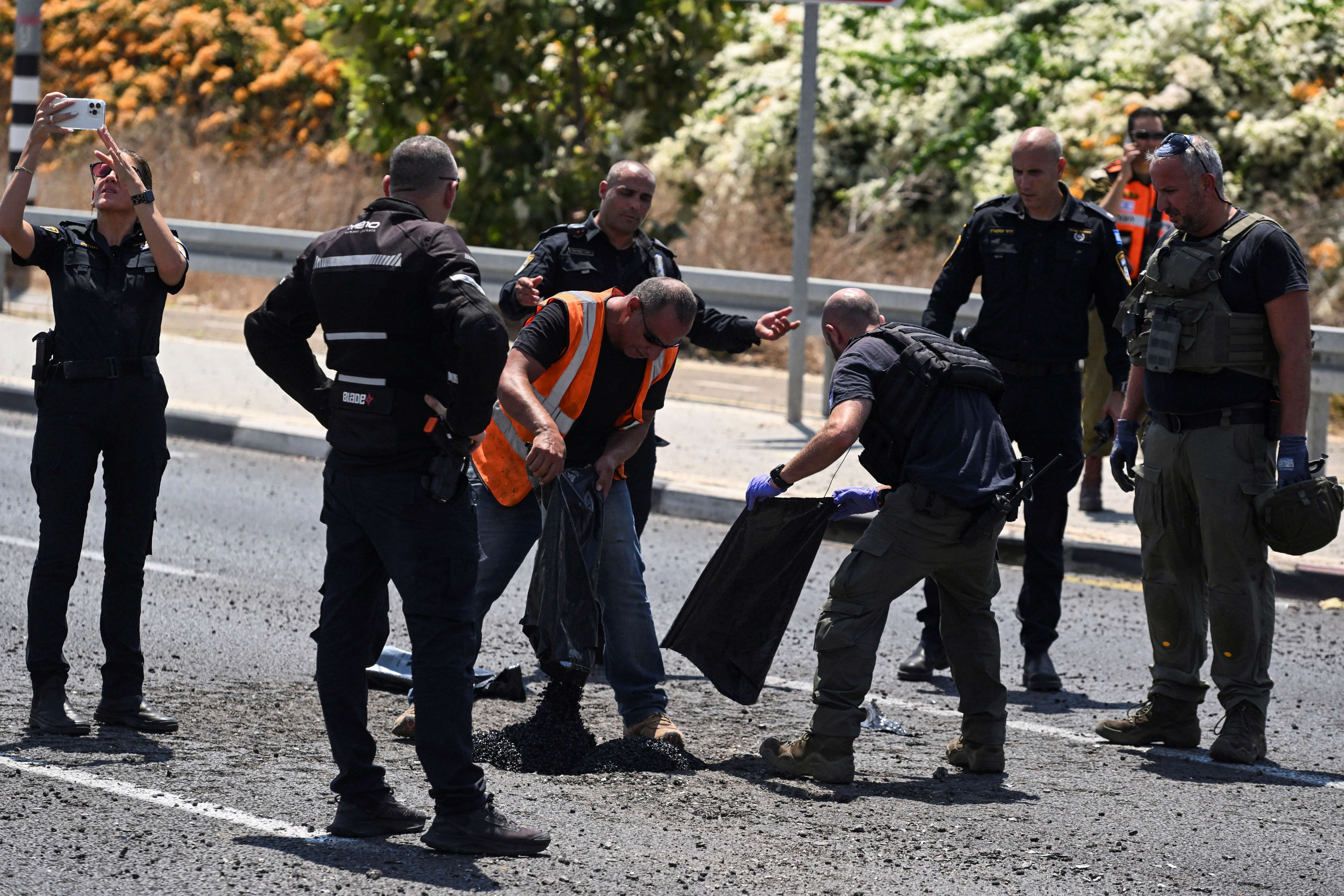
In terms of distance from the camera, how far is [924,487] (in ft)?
17.4

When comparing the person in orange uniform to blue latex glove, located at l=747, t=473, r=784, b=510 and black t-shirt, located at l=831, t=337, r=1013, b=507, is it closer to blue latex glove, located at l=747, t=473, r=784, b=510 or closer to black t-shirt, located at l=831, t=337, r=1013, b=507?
black t-shirt, located at l=831, t=337, r=1013, b=507

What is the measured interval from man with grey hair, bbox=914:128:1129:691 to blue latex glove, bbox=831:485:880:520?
1256 mm

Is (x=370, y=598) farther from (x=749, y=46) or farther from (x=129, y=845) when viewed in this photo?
A: (x=749, y=46)

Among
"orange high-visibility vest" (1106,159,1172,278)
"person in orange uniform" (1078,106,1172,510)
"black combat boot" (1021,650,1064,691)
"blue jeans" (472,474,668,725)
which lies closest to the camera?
"blue jeans" (472,474,668,725)

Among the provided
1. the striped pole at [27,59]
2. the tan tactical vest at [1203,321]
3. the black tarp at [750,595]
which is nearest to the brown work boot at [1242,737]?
Result: the tan tactical vest at [1203,321]

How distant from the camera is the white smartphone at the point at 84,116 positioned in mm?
5289

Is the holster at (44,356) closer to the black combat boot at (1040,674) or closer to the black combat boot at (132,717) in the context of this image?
the black combat boot at (132,717)

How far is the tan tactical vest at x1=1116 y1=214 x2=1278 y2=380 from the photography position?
5598 mm

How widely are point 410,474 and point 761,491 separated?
1.49m

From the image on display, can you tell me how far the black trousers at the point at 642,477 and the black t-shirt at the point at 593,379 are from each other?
65 centimetres

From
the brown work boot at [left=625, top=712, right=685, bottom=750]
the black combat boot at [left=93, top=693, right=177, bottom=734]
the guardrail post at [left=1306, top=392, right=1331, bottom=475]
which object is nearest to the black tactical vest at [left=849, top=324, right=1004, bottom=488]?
the brown work boot at [left=625, top=712, right=685, bottom=750]

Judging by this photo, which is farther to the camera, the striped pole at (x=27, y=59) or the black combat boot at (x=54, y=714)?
the striped pole at (x=27, y=59)

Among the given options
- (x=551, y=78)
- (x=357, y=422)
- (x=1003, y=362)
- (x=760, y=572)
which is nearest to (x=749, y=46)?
(x=551, y=78)

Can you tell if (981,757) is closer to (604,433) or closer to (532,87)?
(604,433)
